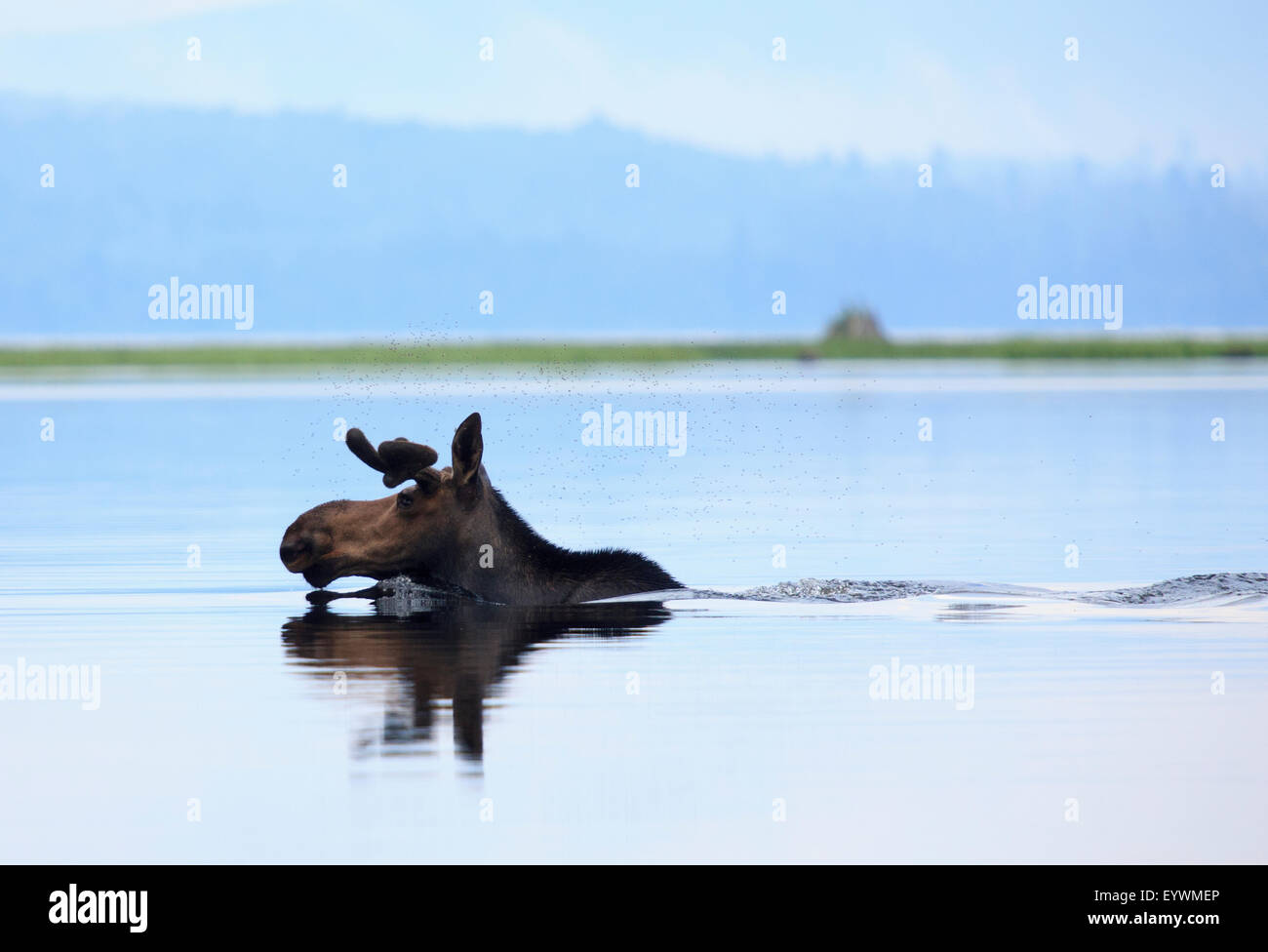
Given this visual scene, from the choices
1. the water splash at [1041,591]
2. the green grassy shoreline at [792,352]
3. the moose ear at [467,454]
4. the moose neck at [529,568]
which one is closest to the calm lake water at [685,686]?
the water splash at [1041,591]

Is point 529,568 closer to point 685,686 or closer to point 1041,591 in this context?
point 685,686

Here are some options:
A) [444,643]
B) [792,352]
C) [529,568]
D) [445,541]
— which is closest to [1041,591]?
[529,568]

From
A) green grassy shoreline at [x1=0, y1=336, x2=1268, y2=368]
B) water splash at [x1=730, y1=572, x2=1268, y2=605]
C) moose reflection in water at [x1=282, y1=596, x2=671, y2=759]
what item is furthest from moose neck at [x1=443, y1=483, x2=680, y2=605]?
green grassy shoreline at [x1=0, y1=336, x2=1268, y2=368]

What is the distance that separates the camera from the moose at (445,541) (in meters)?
18.1

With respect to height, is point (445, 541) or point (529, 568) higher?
point (445, 541)

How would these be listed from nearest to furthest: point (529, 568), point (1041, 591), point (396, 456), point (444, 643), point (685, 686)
Answer: point (685, 686) < point (444, 643) < point (396, 456) < point (529, 568) < point (1041, 591)

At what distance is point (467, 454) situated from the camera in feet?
59.7

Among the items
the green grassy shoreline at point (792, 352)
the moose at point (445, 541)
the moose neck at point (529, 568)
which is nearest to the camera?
the moose at point (445, 541)

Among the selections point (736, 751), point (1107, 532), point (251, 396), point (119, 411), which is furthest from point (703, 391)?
Answer: point (736, 751)

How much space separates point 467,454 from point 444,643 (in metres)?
1.92

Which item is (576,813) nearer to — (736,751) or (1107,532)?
(736,751)

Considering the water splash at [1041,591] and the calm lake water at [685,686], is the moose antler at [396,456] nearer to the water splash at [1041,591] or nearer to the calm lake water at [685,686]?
the calm lake water at [685,686]

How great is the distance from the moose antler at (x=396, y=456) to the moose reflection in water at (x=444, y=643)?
1.23m

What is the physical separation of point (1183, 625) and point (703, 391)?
67.3m
